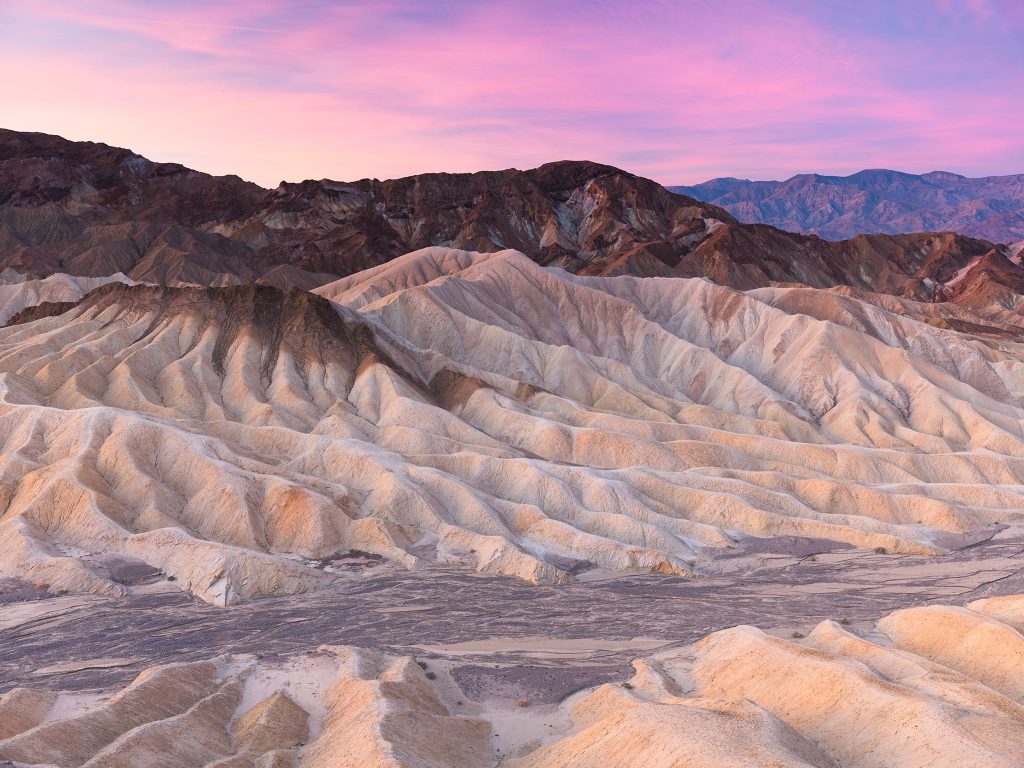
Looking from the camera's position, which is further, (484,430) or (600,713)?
(484,430)

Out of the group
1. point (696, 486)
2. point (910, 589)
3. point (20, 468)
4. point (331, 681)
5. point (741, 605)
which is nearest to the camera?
point (331, 681)

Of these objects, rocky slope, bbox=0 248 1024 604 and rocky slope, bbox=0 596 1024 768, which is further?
rocky slope, bbox=0 248 1024 604

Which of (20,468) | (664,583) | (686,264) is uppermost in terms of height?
(686,264)

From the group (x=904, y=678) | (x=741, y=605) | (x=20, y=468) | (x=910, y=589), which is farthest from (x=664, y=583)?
(x=20, y=468)

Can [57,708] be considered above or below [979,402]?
below

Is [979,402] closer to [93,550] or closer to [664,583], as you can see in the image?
[664,583]
